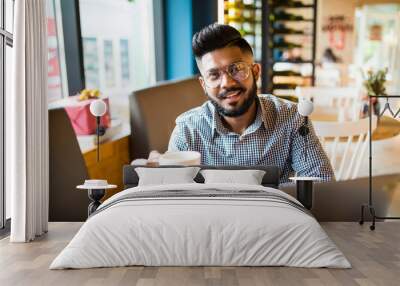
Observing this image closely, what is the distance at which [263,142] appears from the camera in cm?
491

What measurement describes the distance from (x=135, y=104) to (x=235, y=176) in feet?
4.23

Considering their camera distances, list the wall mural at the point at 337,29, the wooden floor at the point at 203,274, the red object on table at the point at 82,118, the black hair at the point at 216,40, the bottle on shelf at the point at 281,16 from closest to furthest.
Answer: the wooden floor at the point at 203,274 → the black hair at the point at 216,40 → the red object on table at the point at 82,118 → the bottle on shelf at the point at 281,16 → the wall mural at the point at 337,29

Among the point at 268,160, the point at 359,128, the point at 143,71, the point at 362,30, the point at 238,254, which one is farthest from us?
the point at 362,30

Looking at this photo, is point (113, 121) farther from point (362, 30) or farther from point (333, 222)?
point (362, 30)

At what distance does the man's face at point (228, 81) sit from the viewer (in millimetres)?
4902

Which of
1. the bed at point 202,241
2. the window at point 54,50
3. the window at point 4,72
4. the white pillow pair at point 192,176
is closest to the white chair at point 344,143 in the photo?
the white pillow pair at point 192,176

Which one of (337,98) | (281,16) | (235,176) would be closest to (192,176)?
(235,176)

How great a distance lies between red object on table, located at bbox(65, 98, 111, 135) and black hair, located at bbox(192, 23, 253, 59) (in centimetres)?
104

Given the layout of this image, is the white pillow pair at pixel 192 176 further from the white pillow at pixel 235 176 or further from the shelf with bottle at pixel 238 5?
the shelf with bottle at pixel 238 5

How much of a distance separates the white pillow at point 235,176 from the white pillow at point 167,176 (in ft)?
0.44

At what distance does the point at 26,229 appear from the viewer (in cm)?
442

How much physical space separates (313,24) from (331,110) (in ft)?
3.02

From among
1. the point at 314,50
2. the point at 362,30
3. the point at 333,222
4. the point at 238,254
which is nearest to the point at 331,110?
the point at 314,50

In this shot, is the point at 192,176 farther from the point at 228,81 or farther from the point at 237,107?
the point at 228,81
